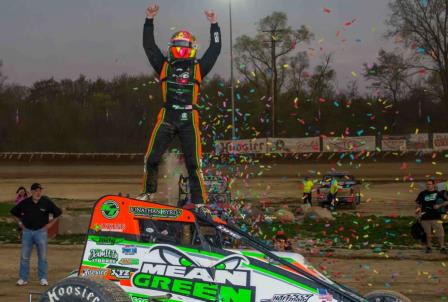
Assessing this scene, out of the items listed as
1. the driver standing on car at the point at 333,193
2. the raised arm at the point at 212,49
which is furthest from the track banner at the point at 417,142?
the raised arm at the point at 212,49

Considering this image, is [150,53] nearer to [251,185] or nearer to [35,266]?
[35,266]

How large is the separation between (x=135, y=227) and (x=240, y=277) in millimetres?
1089

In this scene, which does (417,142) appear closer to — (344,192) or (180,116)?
(344,192)

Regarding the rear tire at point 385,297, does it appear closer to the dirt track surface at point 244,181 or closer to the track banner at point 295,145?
the dirt track surface at point 244,181

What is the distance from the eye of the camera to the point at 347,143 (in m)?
45.8

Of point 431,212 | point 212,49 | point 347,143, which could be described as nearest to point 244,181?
point 347,143

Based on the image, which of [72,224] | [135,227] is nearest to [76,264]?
[72,224]

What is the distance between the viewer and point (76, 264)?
528 inches

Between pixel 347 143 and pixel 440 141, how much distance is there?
6882 millimetres

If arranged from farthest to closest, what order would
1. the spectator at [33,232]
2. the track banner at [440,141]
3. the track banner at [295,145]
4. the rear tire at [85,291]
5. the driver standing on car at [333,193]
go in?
the track banner at [295,145]
the track banner at [440,141]
the driver standing on car at [333,193]
the spectator at [33,232]
the rear tire at [85,291]

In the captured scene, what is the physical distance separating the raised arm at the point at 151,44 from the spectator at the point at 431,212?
8.64m

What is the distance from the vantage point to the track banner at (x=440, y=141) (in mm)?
45625

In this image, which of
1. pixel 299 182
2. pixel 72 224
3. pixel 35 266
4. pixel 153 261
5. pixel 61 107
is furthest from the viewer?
pixel 61 107

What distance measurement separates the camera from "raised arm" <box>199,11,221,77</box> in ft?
24.0
